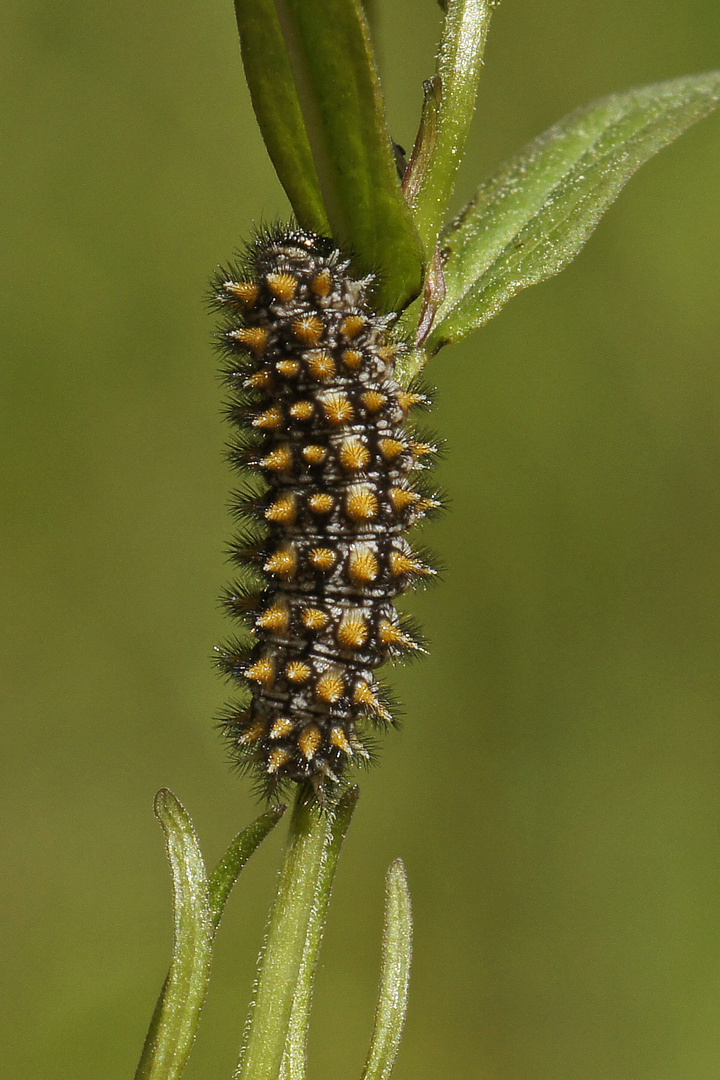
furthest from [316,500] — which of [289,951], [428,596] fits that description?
[428,596]

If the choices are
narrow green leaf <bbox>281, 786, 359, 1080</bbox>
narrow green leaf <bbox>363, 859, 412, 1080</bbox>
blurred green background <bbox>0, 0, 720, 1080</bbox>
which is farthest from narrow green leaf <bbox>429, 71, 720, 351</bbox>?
blurred green background <bbox>0, 0, 720, 1080</bbox>

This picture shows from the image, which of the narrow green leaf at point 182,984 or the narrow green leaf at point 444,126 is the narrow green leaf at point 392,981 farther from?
the narrow green leaf at point 444,126

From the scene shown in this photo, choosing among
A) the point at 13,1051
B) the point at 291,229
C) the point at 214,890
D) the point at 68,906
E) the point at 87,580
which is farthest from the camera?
the point at 87,580

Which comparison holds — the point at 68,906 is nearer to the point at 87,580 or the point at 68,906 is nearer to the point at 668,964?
the point at 87,580

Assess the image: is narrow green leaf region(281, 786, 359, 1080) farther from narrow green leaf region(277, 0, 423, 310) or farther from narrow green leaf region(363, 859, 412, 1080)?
narrow green leaf region(277, 0, 423, 310)

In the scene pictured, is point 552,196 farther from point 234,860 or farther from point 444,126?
point 234,860

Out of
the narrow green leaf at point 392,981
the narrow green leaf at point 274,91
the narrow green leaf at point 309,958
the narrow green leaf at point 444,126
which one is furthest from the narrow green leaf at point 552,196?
the narrow green leaf at point 392,981

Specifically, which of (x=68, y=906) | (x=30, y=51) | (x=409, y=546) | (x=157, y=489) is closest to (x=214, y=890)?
(x=409, y=546)
